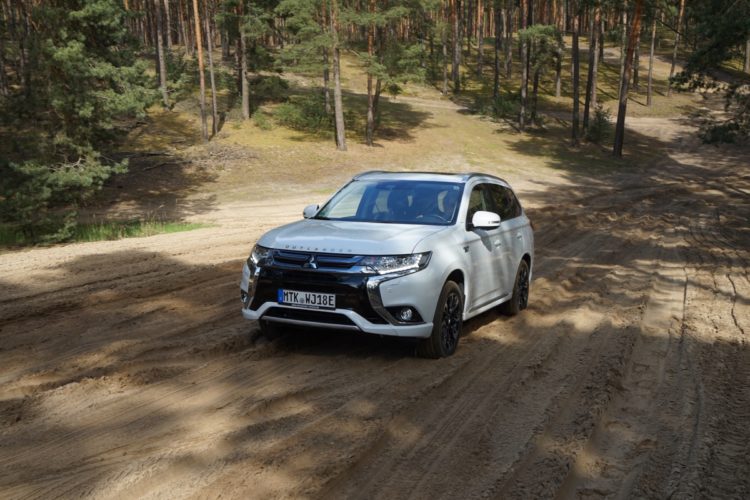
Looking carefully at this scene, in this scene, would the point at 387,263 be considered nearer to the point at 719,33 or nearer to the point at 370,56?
the point at 719,33

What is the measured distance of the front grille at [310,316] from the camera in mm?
6890

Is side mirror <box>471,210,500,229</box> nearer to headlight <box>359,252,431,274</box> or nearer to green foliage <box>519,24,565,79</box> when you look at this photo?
headlight <box>359,252,431,274</box>

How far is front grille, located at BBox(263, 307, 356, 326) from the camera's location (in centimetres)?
689

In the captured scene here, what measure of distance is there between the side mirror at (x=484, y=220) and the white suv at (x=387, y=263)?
0.04ft

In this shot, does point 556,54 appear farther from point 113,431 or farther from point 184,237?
point 113,431

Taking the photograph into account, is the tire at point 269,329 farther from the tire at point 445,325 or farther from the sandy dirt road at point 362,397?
the tire at point 445,325

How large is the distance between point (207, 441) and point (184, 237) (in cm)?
1279

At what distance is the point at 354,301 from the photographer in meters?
6.82

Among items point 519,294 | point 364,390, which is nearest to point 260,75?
point 519,294

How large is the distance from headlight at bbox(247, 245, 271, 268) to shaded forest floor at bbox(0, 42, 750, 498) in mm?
939

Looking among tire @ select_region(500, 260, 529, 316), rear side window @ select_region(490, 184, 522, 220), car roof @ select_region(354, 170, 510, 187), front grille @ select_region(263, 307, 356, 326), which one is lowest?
tire @ select_region(500, 260, 529, 316)

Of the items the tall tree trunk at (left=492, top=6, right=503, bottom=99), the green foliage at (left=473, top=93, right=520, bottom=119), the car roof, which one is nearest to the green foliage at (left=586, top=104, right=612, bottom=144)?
the green foliage at (left=473, top=93, right=520, bottom=119)

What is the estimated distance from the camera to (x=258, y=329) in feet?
27.5

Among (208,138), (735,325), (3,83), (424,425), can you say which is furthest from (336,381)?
(3,83)
